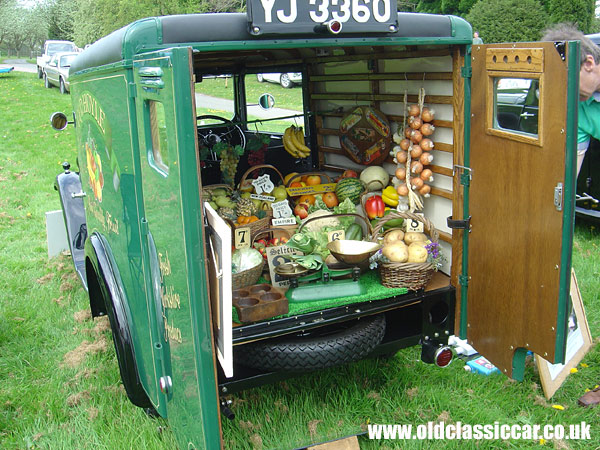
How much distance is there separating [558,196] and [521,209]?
11.4 inches

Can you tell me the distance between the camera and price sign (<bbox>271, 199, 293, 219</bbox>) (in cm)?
452

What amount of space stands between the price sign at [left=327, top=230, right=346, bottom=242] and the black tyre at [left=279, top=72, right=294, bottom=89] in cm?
203

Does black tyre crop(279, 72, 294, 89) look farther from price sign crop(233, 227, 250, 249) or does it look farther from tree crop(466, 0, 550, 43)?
tree crop(466, 0, 550, 43)

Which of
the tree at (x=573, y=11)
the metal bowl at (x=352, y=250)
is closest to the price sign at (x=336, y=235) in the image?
the metal bowl at (x=352, y=250)

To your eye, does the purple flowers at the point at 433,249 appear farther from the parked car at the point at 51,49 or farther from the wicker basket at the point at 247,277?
the parked car at the point at 51,49

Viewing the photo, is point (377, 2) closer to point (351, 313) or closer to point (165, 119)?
point (165, 119)

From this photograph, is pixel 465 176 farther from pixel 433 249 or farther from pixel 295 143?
pixel 295 143

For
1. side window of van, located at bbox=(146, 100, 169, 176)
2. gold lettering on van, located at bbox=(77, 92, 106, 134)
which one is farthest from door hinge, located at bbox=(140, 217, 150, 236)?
gold lettering on van, located at bbox=(77, 92, 106, 134)

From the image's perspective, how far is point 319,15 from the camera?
9.21 feet

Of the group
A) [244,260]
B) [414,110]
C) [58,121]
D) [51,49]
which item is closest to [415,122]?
[414,110]

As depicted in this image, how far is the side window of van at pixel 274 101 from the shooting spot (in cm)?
521

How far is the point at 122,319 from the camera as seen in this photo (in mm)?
3207

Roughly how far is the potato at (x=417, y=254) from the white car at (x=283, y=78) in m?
2.39

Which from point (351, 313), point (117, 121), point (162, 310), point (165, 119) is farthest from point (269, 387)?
point (165, 119)
